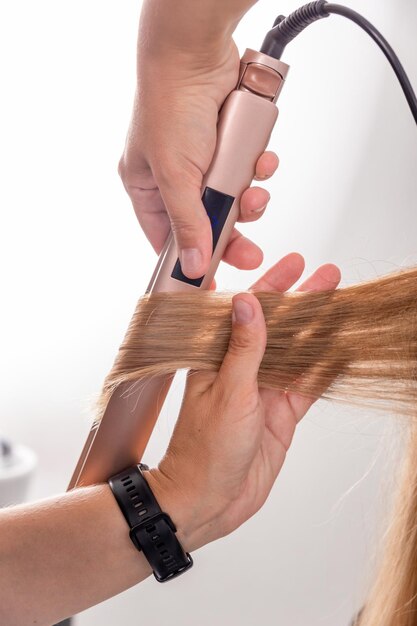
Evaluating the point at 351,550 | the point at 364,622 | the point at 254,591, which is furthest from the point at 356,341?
the point at 254,591

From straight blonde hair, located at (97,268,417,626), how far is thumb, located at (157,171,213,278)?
44 millimetres

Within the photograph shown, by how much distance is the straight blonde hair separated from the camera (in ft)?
2.91

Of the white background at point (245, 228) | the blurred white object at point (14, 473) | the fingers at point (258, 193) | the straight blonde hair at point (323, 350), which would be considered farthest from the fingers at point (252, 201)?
the blurred white object at point (14, 473)

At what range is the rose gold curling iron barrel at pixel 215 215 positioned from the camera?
940 mm

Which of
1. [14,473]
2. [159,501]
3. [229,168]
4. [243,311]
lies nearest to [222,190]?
[229,168]

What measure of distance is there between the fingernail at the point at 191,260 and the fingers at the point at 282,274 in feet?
0.37

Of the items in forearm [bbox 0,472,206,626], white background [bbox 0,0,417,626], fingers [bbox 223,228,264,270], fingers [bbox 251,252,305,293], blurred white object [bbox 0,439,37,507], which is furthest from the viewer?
white background [bbox 0,0,417,626]

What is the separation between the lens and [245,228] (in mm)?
2180

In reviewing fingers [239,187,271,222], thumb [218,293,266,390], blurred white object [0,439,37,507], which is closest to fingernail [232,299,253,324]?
thumb [218,293,266,390]

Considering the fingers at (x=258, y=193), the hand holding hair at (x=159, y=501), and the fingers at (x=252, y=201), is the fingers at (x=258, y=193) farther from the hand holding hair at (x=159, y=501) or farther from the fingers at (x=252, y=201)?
the hand holding hair at (x=159, y=501)

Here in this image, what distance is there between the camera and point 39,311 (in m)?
2.32

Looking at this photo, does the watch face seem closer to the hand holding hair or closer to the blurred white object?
the hand holding hair

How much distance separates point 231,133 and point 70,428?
1.58 m

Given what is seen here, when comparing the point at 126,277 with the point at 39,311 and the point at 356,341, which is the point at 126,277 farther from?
the point at 356,341
